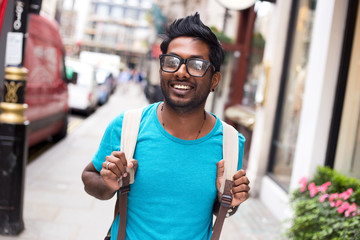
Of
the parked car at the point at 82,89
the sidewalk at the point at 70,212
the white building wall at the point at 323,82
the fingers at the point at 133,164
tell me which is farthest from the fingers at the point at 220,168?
the parked car at the point at 82,89

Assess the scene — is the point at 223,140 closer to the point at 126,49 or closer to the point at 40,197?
the point at 40,197

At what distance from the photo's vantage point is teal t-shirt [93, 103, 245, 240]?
5.92ft

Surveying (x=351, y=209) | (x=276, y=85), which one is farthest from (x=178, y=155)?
(x=276, y=85)

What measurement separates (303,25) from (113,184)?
5839mm

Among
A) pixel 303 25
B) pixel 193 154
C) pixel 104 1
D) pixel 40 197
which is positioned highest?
pixel 104 1

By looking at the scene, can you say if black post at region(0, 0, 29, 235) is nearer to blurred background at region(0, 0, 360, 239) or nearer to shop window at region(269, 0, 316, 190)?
blurred background at region(0, 0, 360, 239)

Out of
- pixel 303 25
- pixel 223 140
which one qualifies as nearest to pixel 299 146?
pixel 303 25

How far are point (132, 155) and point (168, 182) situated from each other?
176mm

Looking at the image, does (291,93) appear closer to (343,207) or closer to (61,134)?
(343,207)

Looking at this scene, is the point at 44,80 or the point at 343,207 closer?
the point at 343,207

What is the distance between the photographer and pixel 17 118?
450 cm

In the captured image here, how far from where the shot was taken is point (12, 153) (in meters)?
4.42

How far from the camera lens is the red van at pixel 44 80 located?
7566 mm

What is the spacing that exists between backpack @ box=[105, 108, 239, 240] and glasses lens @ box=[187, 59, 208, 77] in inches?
10.7
